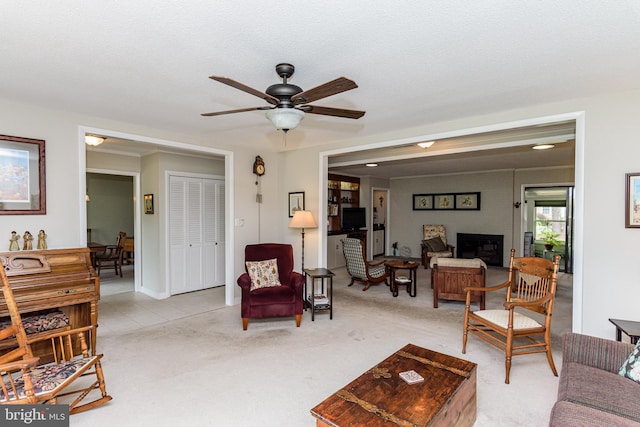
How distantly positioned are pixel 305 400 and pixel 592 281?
2702mm

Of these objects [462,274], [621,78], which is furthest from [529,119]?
[462,274]

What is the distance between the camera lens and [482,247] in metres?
8.07

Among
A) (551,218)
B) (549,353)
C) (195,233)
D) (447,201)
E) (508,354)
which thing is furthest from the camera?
(447,201)

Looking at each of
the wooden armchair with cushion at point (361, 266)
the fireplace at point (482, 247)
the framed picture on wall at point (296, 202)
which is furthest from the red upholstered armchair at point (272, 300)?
the fireplace at point (482, 247)

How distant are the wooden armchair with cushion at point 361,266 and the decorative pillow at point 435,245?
236 centimetres

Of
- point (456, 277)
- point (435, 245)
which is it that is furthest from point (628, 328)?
point (435, 245)

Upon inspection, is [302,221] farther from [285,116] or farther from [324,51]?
[324,51]

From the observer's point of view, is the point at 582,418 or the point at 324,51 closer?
the point at 582,418

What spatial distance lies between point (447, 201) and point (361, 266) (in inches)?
165

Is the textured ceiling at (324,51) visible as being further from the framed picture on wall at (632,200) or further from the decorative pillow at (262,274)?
the decorative pillow at (262,274)

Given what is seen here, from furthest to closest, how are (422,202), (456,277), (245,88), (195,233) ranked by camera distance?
(422,202)
(195,233)
(456,277)
(245,88)

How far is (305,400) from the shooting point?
2.42 meters

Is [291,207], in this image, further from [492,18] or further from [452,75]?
[492,18]

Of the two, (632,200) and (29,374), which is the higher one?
(632,200)
